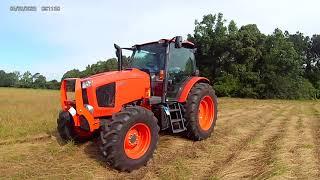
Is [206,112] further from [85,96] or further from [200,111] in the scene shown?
[85,96]

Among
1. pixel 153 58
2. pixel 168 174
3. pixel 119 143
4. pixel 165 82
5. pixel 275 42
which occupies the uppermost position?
pixel 275 42

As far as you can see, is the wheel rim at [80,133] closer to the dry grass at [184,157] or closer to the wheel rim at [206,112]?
the dry grass at [184,157]

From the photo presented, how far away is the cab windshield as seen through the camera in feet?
26.6

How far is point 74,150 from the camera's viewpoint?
7.25 m

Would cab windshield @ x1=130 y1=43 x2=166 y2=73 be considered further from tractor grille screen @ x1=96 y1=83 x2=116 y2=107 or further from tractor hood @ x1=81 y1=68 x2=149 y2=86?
tractor grille screen @ x1=96 y1=83 x2=116 y2=107

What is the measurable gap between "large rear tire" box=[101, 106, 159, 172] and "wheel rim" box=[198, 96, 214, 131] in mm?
2512

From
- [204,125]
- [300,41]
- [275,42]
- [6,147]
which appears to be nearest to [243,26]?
[275,42]

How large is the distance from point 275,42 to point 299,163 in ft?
118

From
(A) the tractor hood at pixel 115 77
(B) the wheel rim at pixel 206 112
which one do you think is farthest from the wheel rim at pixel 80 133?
(B) the wheel rim at pixel 206 112

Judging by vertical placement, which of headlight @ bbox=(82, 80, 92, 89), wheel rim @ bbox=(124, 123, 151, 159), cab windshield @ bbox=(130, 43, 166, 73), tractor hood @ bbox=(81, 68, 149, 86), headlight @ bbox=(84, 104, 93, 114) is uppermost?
cab windshield @ bbox=(130, 43, 166, 73)

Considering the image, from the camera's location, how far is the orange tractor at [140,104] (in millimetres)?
6277

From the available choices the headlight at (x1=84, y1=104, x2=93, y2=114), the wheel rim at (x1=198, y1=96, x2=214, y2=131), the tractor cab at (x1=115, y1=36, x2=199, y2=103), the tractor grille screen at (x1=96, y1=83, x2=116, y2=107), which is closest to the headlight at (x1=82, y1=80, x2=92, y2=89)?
the tractor grille screen at (x1=96, y1=83, x2=116, y2=107)

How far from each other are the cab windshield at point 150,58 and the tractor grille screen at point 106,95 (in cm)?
153

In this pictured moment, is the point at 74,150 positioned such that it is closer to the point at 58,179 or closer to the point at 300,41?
the point at 58,179
